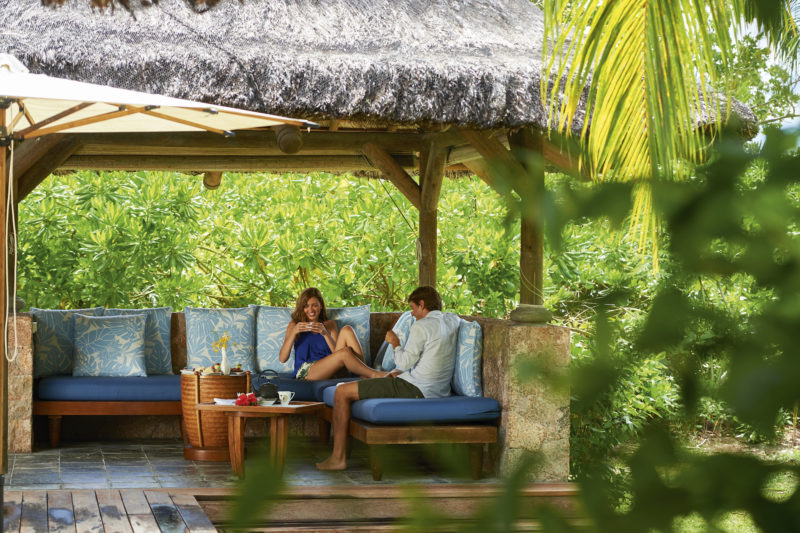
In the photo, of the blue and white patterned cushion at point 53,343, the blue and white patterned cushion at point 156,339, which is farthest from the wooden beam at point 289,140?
the blue and white patterned cushion at point 53,343

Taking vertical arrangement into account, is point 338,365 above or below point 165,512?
above

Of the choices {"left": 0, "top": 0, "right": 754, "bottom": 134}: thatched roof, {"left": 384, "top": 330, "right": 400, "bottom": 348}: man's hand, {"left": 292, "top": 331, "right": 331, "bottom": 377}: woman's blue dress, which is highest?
{"left": 0, "top": 0, "right": 754, "bottom": 134}: thatched roof

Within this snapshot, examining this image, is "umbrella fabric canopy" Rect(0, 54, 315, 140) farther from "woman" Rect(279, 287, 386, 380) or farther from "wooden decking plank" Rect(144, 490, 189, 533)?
"woman" Rect(279, 287, 386, 380)

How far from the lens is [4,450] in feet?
13.4

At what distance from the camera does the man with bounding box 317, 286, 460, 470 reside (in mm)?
5523

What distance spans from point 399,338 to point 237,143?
2129mm

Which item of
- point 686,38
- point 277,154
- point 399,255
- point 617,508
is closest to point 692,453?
point 617,508

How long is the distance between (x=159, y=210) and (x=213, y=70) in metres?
4.84

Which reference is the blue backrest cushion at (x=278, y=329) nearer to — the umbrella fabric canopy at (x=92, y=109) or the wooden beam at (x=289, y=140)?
the wooden beam at (x=289, y=140)

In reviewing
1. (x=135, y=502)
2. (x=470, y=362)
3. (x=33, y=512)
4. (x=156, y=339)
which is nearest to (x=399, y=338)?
(x=470, y=362)

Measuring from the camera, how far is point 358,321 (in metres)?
7.31

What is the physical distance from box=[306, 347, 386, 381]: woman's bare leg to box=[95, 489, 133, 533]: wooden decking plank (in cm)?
203

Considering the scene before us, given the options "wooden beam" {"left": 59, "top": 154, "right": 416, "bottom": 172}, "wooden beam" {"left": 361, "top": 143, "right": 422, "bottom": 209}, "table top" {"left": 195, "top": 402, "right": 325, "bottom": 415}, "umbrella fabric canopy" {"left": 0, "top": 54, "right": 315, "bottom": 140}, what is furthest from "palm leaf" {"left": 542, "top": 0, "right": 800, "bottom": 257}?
"wooden beam" {"left": 59, "top": 154, "right": 416, "bottom": 172}

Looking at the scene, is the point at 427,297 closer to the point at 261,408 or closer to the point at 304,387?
the point at 261,408
